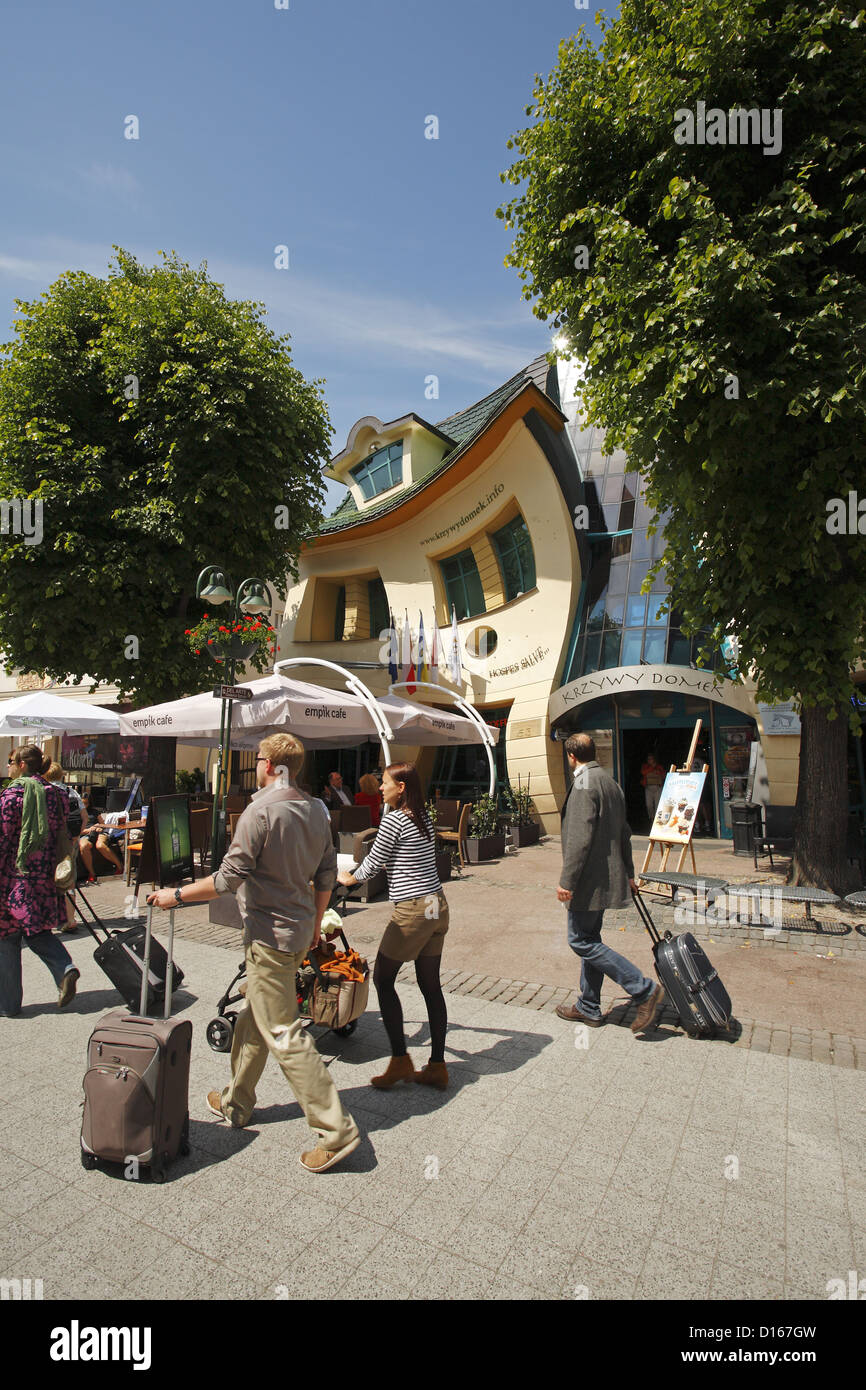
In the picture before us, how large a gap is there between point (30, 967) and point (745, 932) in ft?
23.6

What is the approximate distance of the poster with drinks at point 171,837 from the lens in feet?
26.4

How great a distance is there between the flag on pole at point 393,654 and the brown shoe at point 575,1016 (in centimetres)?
1431

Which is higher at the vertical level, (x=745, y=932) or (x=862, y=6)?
(x=862, y=6)

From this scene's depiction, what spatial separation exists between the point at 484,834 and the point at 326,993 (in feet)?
29.3

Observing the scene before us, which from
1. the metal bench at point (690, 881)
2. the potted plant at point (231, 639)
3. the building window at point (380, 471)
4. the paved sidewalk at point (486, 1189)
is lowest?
the paved sidewalk at point (486, 1189)

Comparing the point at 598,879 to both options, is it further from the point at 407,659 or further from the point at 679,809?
the point at 407,659

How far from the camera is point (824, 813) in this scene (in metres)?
9.27

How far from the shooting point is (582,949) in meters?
4.90

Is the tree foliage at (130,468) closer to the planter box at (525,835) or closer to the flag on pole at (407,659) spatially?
the flag on pole at (407,659)

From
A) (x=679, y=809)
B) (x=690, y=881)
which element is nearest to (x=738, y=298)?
(x=679, y=809)

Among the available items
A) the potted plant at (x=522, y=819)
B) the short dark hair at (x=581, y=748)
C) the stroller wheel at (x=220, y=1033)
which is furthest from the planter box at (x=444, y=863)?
the stroller wheel at (x=220, y=1033)

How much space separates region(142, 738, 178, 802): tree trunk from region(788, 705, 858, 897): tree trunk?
37.4ft
